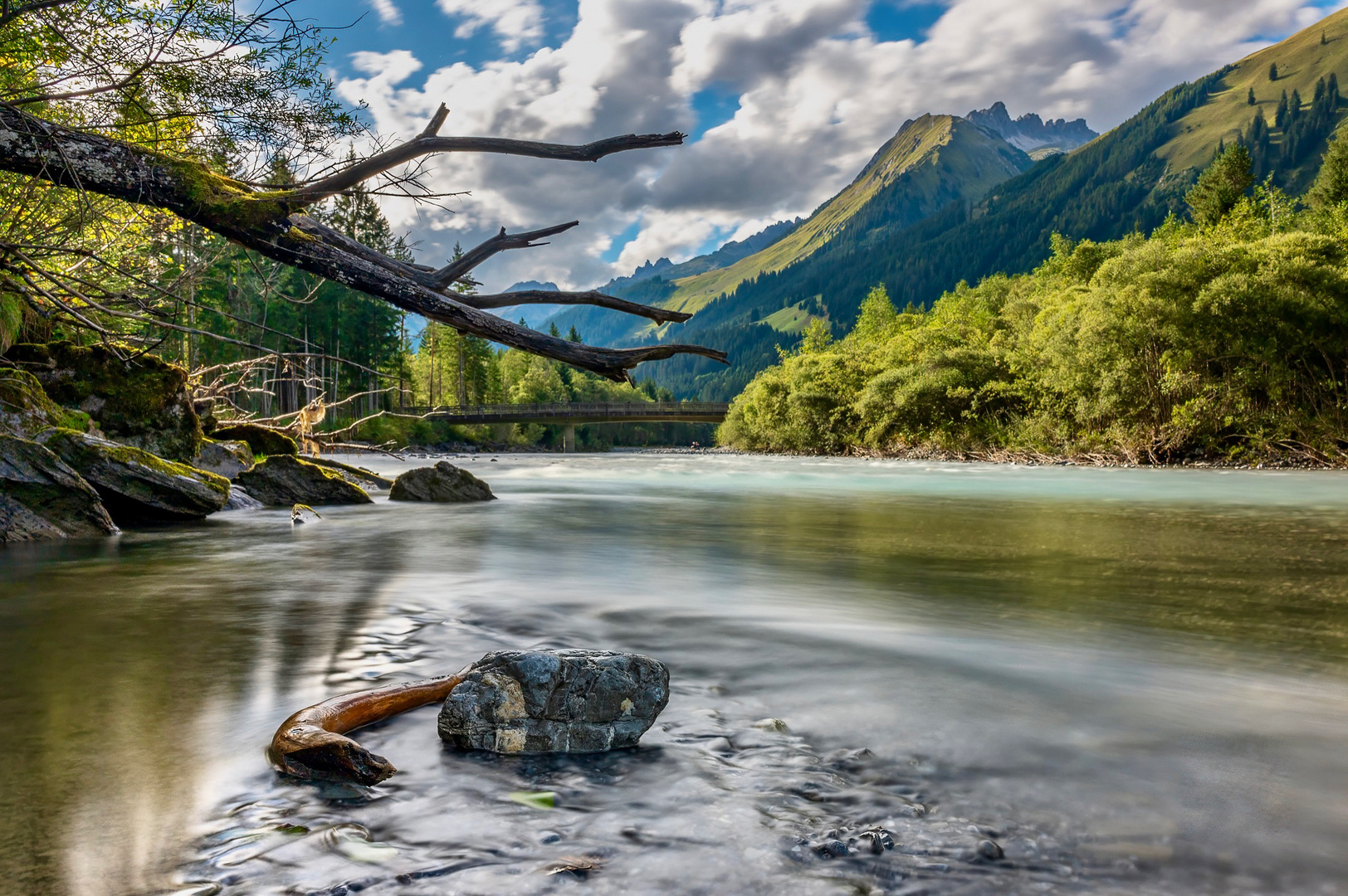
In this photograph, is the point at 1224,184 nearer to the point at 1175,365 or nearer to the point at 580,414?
the point at 1175,365

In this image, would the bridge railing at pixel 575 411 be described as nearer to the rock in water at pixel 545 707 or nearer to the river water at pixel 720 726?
the river water at pixel 720 726

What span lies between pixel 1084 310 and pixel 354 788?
3801 cm

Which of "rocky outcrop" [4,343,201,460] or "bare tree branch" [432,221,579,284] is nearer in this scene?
"bare tree branch" [432,221,579,284]

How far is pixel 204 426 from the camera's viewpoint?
16391 millimetres

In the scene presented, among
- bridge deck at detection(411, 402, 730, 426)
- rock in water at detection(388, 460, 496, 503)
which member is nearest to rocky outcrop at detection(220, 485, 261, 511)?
rock in water at detection(388, 460, 496, 503)

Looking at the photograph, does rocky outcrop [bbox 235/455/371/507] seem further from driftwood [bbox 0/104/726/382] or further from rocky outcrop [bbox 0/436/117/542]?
driftwood [bbox 0/104/726/382]

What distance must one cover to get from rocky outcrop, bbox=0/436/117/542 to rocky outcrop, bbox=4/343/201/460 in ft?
9.95

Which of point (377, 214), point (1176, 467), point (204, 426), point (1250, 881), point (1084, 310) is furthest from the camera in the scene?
point (377, 214)

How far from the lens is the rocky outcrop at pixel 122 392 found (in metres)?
12.9

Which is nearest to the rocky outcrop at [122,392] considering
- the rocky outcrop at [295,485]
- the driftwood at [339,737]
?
the rocky outcrop at [295,485]

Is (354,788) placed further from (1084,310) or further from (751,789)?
(1084,310)

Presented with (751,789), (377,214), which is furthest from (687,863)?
(377,214)

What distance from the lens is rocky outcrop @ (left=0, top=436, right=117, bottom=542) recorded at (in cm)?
944

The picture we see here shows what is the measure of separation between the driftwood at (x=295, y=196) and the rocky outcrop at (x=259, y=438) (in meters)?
12.7
